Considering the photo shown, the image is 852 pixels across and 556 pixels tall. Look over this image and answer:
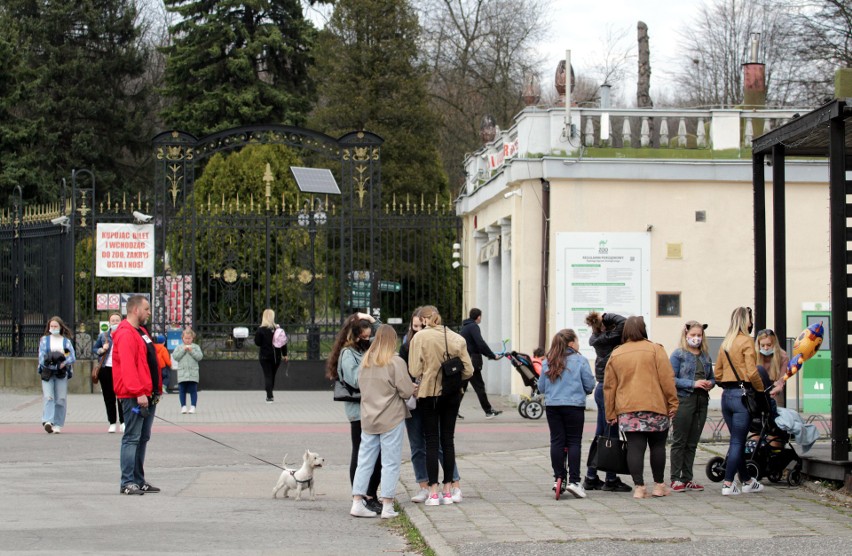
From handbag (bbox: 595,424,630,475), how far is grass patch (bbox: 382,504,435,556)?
1.86 m

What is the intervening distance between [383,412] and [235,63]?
38029 mm

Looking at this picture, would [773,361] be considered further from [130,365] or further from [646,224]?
[646,224]

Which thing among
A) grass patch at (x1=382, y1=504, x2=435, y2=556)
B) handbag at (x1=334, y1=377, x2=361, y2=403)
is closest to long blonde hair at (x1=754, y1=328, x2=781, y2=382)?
grass patch at (x1=382, y1=504, x2=435, y2=556)

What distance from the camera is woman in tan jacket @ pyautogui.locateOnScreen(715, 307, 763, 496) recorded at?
1127 cm

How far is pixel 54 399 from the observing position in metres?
17.6

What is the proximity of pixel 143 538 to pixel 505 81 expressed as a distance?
41014 millimetres

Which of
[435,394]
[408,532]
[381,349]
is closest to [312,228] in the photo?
[435,394]

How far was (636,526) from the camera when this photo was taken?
373 inches

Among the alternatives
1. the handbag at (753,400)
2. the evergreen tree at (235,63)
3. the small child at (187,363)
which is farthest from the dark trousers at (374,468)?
the evergreen tree at (235,63)

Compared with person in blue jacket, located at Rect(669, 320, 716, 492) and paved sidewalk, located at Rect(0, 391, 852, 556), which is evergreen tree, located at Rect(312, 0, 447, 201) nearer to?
paved sidewalk, located at Rect(0, 391, 852, 556)

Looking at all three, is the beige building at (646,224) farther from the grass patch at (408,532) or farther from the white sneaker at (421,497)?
the grass patch at (408,532)

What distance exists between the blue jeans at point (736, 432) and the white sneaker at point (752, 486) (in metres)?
0.10

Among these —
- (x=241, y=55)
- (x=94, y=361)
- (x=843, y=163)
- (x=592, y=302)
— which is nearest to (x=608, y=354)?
(x=843, y=163)

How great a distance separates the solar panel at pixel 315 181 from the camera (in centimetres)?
2606
